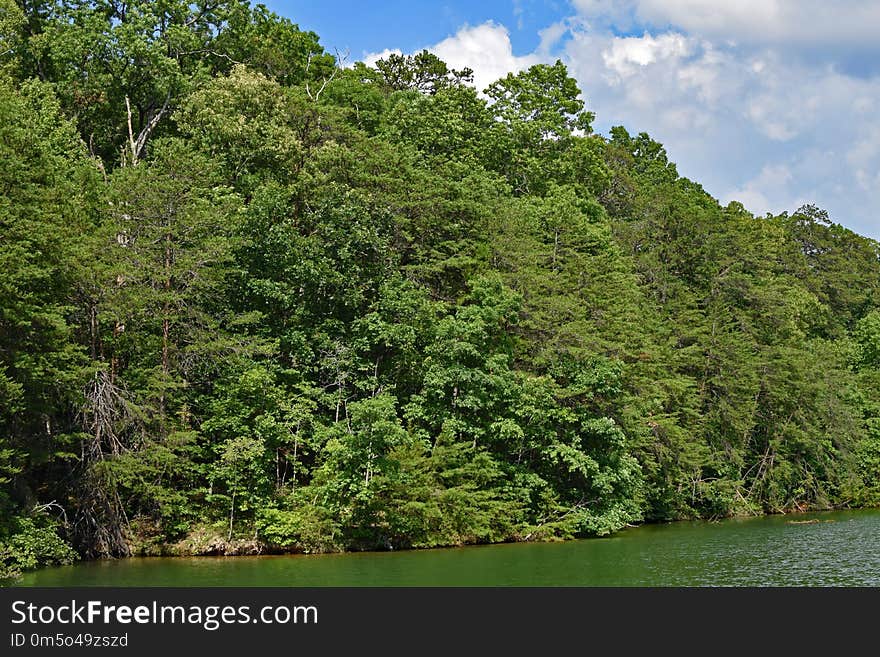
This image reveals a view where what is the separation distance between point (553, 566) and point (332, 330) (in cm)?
1164

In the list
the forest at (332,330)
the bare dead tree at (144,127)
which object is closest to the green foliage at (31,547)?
the forest at (332,330)

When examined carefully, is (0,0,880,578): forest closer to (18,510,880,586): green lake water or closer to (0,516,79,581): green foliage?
(0,516,79,581): green foliage

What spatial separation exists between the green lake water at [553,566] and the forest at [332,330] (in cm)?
168

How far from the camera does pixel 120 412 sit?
25.4m

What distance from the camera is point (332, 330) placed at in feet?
99.2

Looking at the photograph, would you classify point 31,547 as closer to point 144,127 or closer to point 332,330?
point 332,330

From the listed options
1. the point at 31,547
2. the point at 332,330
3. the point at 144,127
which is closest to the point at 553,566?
the point at 332,330

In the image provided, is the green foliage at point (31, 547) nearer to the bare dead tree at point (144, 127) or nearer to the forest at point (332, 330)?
the forest at point (332, 330)

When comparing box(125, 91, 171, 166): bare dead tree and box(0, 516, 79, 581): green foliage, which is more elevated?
box(125, 91, 171, 166): bare dead tree

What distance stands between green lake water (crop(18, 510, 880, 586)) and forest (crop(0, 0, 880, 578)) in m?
1.68

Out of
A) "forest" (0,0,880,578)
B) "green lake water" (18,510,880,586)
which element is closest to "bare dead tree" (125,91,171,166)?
"forest" (0,0,880,578)

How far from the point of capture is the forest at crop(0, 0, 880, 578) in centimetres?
2495

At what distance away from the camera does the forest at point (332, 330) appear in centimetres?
2495
